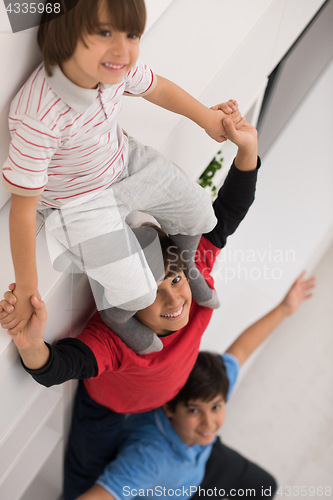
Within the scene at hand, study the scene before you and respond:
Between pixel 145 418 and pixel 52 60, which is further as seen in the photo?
pixel 145 418

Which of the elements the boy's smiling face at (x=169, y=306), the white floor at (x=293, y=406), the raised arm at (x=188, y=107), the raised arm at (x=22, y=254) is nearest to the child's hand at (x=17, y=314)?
the raised arm at (x=22, y=254)

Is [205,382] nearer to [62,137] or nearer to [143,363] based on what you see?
[143,363]

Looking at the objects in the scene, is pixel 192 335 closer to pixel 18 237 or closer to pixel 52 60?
pixel 18 237

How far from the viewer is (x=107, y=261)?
592 mm

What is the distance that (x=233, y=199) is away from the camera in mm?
855

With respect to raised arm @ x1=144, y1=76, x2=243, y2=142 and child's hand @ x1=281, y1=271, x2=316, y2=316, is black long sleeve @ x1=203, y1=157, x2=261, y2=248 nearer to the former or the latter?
raised arm @ x1=144, y1=76, x2=243, y2=142

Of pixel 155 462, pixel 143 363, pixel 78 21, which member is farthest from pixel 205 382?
pixel 78 21

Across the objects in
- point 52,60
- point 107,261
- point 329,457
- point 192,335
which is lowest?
point 329,457

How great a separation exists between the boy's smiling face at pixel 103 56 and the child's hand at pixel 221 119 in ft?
0.84

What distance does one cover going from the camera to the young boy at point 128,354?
684mm

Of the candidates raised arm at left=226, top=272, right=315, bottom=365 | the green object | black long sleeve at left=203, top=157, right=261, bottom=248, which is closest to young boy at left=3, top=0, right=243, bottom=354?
black long sleeve at left=203, top=157, right=261, bottom=248

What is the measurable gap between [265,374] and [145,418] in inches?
21.1

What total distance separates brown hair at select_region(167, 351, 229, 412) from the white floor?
382mm

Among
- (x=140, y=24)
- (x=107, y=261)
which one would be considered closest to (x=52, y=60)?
(x=140, y=24)
